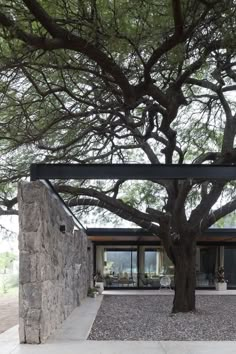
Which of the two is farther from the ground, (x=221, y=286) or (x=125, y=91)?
(x=125, y=91)

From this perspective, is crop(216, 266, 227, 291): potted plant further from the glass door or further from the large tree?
the large tree

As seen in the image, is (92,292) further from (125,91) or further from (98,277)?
(125,91)

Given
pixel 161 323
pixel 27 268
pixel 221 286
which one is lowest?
pixel 221 286

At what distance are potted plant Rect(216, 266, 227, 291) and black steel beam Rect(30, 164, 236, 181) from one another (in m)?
19.3

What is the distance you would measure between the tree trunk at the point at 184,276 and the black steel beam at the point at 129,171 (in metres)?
5.59

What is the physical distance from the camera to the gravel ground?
433 inches

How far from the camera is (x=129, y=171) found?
10.3 meters

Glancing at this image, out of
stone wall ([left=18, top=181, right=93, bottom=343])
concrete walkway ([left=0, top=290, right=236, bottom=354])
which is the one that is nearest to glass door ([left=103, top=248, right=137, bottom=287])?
stone wall ([left=18, top=181, right=93, bottom=343])

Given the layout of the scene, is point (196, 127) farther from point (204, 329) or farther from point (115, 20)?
point (115, 20)

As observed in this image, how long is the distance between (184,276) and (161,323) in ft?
8.45

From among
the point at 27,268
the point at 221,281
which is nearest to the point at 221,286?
the point at 221,281

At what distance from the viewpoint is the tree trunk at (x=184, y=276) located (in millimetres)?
15547

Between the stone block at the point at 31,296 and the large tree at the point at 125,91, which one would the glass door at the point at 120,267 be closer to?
the large tree at the point at 125,91

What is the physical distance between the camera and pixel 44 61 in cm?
845
